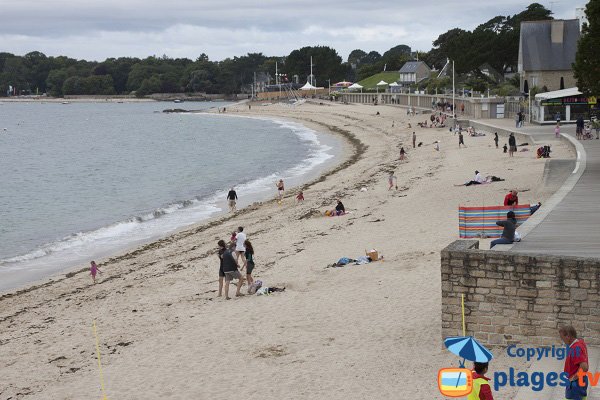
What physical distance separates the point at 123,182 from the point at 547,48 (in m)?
33.4

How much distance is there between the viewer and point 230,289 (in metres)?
18.5

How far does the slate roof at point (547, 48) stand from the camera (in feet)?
198

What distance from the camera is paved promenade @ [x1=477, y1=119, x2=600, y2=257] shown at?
1322 centimetres

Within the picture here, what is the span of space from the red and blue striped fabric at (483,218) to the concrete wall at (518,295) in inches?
213

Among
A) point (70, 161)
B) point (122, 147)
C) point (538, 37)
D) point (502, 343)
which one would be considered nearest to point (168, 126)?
point (122, 147)

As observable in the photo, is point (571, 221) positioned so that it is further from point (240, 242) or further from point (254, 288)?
point (240, 242)

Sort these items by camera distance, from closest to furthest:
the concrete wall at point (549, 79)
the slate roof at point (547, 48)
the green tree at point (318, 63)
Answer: the slate roof at point (547, 48)
the concrete wall at point (549, 79)
the green tree at point (318, 63)

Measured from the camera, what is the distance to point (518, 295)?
11.5m

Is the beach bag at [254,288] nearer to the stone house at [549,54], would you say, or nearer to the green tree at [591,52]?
the green tree at [591,52]

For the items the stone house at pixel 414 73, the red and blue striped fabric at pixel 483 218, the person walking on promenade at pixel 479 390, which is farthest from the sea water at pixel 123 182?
the stone house at pixel 414 73

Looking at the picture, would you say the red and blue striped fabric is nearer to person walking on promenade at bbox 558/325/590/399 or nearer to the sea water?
person walking on promenade at bbox 558/325/590/399

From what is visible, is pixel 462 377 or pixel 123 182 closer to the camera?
pixel 462 377

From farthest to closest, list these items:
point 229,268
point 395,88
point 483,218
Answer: point 395,88, point 483,218, point 229,268

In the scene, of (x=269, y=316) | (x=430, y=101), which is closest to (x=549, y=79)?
(x=430, y=101)
